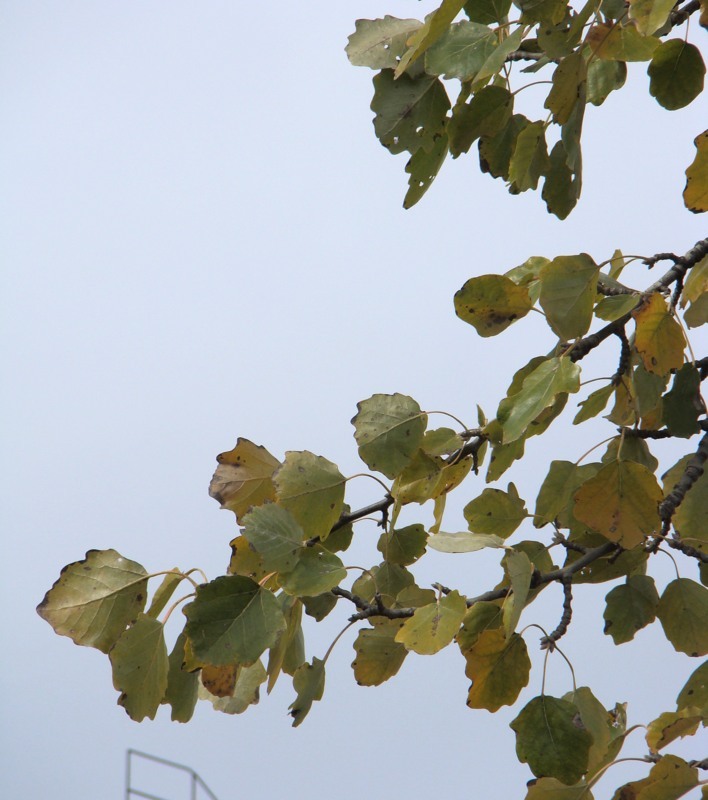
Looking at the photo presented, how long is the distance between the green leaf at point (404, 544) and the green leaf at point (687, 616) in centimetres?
11

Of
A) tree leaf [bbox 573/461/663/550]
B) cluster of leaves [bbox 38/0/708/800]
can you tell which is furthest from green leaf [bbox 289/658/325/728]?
tree leaf [bbox 573/461/663/550]

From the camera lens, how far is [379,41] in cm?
40

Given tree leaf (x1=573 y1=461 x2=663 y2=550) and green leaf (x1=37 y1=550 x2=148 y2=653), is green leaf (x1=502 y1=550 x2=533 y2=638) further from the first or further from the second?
green leaf (x1=37 y1=550 x2=148 y2=653)

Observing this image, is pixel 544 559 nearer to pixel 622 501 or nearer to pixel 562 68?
pixel 622 501

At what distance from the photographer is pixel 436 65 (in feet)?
1.18

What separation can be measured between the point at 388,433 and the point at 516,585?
9 cm

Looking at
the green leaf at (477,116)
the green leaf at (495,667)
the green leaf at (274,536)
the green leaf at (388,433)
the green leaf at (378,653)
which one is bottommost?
the green leaf at (495,667)

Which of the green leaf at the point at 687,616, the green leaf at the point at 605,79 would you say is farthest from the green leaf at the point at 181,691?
the green leaf at the point at 605,79

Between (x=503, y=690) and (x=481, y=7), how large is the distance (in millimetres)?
277

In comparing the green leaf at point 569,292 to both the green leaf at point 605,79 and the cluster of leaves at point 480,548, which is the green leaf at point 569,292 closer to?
the cluster of leaves at point 480,548

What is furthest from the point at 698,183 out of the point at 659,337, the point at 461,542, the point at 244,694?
the point at 244,694

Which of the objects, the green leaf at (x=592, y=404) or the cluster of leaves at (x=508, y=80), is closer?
the cluster of leaves at (x=508, y=80)

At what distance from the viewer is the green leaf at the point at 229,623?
1.04 ft

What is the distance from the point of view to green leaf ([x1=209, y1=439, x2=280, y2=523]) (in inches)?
15.4
